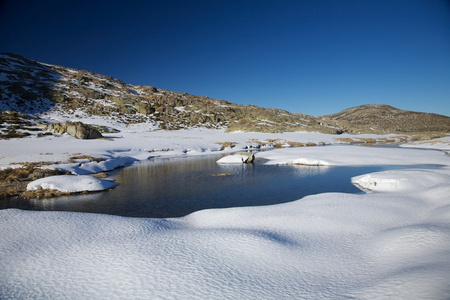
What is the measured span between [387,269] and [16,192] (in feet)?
60.4

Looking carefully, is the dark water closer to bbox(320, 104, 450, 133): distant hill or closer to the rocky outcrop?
the rocky outcrop

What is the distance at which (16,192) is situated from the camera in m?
14.1

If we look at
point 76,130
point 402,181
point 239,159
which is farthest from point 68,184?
point 76,130

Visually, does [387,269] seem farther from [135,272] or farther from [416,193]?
[416,193]

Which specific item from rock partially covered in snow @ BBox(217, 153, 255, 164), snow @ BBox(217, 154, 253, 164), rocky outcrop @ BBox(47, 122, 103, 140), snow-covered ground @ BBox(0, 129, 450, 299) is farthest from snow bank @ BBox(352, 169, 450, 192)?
rocky outcrop @ BBox(47, 122, 103, 140)

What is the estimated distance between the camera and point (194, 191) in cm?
1472

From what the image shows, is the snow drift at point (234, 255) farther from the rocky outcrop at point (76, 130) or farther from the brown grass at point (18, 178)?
the rocky outcrop at point (76, 130)

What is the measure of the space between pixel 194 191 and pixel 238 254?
31.6 feet

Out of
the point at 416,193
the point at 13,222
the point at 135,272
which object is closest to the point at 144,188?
the point at 13,222

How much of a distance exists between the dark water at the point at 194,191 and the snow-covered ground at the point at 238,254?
2969mm

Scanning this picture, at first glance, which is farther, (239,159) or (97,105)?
(97,105)

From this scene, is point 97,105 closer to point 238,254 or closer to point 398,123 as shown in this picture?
point 238,254

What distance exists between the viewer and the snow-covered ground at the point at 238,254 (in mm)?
4102

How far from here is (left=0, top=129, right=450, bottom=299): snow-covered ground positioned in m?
4.10
